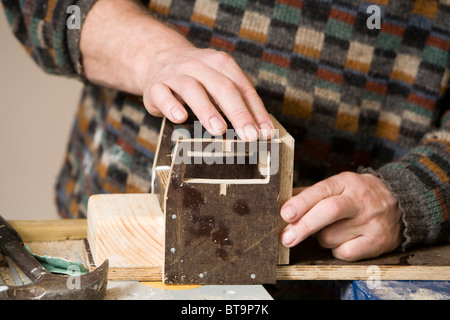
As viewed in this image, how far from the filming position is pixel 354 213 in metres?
1.04

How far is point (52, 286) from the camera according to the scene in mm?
792

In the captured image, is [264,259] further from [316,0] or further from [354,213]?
[316,0]

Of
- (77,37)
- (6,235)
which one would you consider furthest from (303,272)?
(77,37)

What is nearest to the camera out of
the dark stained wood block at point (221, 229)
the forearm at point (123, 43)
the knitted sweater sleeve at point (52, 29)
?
the dark stained wood block at point (221, 229)

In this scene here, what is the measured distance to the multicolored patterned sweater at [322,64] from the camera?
1.35 m

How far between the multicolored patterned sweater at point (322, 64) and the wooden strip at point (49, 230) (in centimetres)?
36

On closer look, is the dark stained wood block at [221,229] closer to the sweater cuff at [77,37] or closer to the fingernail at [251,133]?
the fingernail at [251,133]

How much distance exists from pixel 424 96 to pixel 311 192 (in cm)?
57

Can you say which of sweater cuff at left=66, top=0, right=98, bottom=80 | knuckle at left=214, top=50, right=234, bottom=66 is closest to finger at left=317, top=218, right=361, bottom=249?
knuckle at left=214, top=50, right=234, bottom=66

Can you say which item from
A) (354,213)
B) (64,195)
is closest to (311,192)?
(354,213)

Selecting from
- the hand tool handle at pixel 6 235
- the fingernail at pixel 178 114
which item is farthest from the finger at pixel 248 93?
the hand tool handle at pixel 6 235

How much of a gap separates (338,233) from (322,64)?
49 centimetres

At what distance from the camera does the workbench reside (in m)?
0.90

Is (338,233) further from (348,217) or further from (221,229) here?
(221,229)
